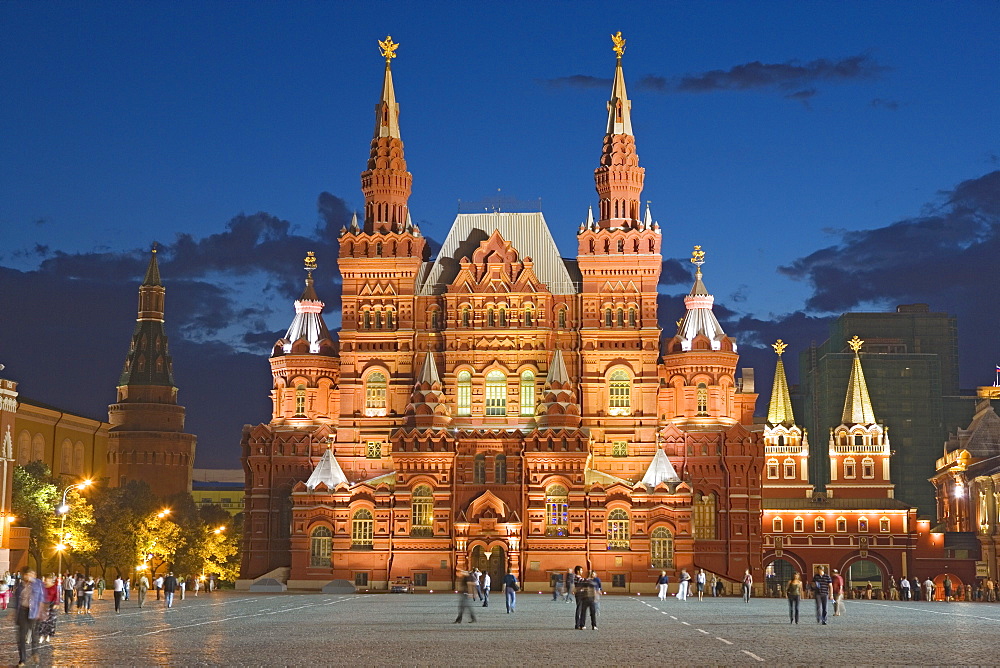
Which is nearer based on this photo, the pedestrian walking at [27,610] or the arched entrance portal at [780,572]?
the pedestrian walking at [27,610]

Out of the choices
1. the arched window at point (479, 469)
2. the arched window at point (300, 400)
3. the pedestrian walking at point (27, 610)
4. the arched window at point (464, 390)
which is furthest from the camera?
the arched window at point (300, 400)

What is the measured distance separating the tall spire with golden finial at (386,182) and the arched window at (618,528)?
82.5 ft

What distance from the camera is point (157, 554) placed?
307 feet

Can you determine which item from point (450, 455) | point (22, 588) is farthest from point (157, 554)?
point (22, 588)

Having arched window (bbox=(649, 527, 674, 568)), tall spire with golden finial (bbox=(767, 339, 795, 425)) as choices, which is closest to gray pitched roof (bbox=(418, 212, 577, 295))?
arched window (bbox=(649, 527, 674, 568))

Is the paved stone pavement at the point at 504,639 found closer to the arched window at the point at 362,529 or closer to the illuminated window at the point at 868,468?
the arched window at the point at 362,529

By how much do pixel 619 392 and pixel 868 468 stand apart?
130ft

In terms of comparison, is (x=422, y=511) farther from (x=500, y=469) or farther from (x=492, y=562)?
(x=500, y=469)

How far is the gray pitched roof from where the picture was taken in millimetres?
97250

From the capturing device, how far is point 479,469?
90.1 m

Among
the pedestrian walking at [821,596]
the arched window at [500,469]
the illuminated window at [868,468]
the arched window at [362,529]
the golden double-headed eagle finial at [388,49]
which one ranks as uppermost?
the golden double-headed eagle finial at [388,49]

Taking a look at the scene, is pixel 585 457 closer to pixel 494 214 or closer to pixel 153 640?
pixel 494 214

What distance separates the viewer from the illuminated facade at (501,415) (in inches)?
3494

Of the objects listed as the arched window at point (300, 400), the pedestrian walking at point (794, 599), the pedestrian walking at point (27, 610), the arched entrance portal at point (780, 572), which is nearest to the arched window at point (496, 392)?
the arched window at point (300, 400)
